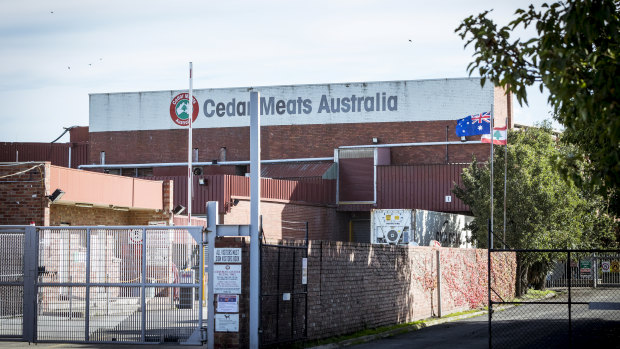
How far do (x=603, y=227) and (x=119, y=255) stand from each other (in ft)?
104

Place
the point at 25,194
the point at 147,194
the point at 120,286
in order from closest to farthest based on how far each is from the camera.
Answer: the point at 120,286 → the point at 25,194 → the point at 147,194

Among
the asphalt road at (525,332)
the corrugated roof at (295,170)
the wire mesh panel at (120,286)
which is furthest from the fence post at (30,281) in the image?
the corrugated roof at (295,170)

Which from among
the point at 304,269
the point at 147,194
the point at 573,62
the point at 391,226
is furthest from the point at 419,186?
the point at 573,62

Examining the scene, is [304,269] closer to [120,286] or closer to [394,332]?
[120,286]

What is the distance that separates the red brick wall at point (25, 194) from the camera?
25.8 metres

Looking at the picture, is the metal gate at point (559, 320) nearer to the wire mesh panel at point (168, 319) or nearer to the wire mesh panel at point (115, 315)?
the wire mesh panel at point (168, 319)

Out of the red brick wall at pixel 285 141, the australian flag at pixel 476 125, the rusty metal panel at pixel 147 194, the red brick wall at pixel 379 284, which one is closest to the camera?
the red brick wall at pixel 379 284

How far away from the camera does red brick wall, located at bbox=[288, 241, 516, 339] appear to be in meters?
19.1

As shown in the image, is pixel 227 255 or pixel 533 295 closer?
pixel 227 255

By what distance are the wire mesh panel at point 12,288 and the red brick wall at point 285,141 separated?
131ft

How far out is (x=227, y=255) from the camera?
54.1 feet

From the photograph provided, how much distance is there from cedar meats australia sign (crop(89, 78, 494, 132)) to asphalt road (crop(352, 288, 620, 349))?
27.1 meters

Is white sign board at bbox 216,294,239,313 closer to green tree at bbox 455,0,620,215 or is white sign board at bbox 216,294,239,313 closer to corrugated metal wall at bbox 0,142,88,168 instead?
green tree at bbox 455,0,620,215

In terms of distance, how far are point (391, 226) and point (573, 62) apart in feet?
86.5
